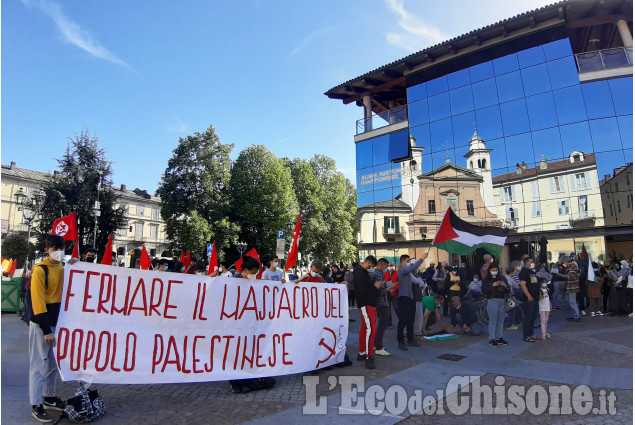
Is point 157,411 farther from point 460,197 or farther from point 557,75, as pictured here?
point 557,75

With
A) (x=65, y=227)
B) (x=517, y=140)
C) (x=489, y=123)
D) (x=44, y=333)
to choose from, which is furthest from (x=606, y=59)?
(x=44, y=333)

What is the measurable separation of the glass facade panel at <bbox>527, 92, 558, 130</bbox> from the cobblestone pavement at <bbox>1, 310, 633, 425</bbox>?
17.5 m

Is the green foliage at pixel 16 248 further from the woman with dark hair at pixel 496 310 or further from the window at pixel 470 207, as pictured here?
the woman with dark hair at pixel 496 310

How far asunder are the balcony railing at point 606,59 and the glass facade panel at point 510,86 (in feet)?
10.3

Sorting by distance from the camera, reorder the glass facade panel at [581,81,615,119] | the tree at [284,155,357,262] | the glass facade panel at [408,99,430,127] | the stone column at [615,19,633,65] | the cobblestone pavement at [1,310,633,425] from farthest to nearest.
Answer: the tree at [284,155,357,262] → the glass facade panel at [408,99,430,127] → the stone column at [615,19,633,65] → the glass facade panel at [581,81,615,119] → the cobblestone pavement at [1,310,633,425]

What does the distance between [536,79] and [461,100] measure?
452 centimetres

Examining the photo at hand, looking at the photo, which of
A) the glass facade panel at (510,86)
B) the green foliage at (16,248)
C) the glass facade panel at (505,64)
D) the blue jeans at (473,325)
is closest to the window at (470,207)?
the glass facade panel at (510,86)

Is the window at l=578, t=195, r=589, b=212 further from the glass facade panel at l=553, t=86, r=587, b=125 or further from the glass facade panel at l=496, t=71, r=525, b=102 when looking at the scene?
the glass facade panel at l=496, t=71, r=525, b=102

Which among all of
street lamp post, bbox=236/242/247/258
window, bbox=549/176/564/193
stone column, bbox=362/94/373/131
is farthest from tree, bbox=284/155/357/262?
window, bbox=549/176/564/193

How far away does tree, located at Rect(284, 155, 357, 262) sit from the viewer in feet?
132

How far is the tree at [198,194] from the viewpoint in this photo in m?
32.5

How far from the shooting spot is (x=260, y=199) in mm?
35625

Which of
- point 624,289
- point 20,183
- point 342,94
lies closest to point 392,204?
point 342,94

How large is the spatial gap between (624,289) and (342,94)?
2545 centimetres
